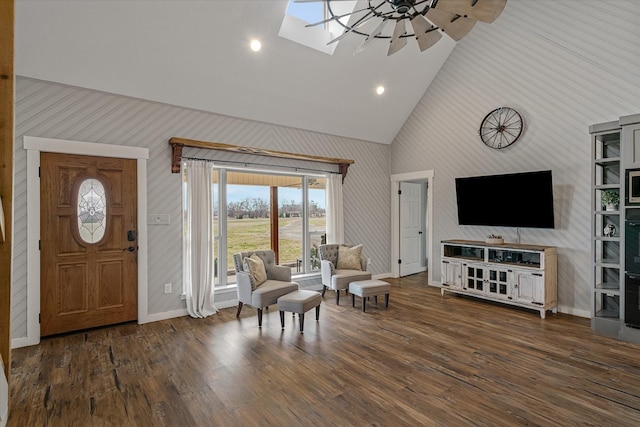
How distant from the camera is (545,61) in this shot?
4.68 metres

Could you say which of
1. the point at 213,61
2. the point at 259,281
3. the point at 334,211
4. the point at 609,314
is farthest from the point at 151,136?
the point at 609,314

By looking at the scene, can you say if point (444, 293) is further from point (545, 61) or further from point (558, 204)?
point (545, 61)

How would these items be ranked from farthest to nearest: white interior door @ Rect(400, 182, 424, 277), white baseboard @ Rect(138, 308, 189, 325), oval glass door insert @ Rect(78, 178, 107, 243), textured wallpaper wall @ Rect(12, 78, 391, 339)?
white interior door @ Rect(400, 182, 424, 277) < white baseboard @ Rect(138, 308, 189, 325) < oval glass door insert @ Rect(78, 178, 107, 243) < textured wallpaper wall @ Rect(12, 78, 391, 339)

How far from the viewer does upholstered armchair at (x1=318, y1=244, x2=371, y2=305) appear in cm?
501

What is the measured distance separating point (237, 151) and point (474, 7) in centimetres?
360

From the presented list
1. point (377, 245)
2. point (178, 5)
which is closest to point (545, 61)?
point (377, 245)

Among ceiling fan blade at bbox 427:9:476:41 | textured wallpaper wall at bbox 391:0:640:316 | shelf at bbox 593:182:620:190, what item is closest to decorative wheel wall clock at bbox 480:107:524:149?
textured wallpaper wall at bbox 391:0:640:316

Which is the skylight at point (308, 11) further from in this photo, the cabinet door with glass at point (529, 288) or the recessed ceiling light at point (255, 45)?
the cabinet door with glass at point (529, 288)

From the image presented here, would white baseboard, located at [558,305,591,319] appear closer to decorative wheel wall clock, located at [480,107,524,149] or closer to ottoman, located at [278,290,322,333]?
decorative wheel wall clock, located at [480,107,524,149]

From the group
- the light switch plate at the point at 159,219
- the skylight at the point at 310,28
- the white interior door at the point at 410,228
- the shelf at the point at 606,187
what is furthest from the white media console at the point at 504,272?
the light switch plate at the point at 159,219

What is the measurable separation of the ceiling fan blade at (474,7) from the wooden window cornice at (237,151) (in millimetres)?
3360

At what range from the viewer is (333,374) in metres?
2.90

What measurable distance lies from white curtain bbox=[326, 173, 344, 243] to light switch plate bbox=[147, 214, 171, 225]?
2.69 metres

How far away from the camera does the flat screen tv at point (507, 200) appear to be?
4578 millimetres
